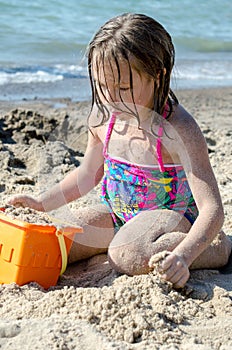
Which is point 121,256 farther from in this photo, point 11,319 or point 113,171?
point 11,319

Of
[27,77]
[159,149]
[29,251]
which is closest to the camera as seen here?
[29,251]

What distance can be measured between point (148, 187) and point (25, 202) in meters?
0.54

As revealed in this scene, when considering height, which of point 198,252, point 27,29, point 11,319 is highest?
point 198,252

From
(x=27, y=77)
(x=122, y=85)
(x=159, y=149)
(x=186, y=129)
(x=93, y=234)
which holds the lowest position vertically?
(x=27, y=77)

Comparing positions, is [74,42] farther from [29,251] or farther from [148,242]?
[29,251]

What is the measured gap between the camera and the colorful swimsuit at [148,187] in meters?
2.50

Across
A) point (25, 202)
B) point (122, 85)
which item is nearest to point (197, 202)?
point (122, 85)

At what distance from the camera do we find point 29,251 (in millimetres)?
2234

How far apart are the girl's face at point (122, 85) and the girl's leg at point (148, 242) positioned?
445mm

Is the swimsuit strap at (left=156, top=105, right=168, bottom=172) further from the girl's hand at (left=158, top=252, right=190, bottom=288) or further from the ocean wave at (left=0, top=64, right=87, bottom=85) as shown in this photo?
the ocean wave at (left=0, top=64, right=87, bottom=85)

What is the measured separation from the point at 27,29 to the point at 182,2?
6472 mm

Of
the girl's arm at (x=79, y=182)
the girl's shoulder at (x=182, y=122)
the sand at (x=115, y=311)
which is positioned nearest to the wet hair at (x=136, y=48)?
the girl's shoulder at (x=182, y=122)

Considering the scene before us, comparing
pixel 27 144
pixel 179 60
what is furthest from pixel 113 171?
pixel 179 60

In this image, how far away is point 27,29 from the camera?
1004 centimetres
